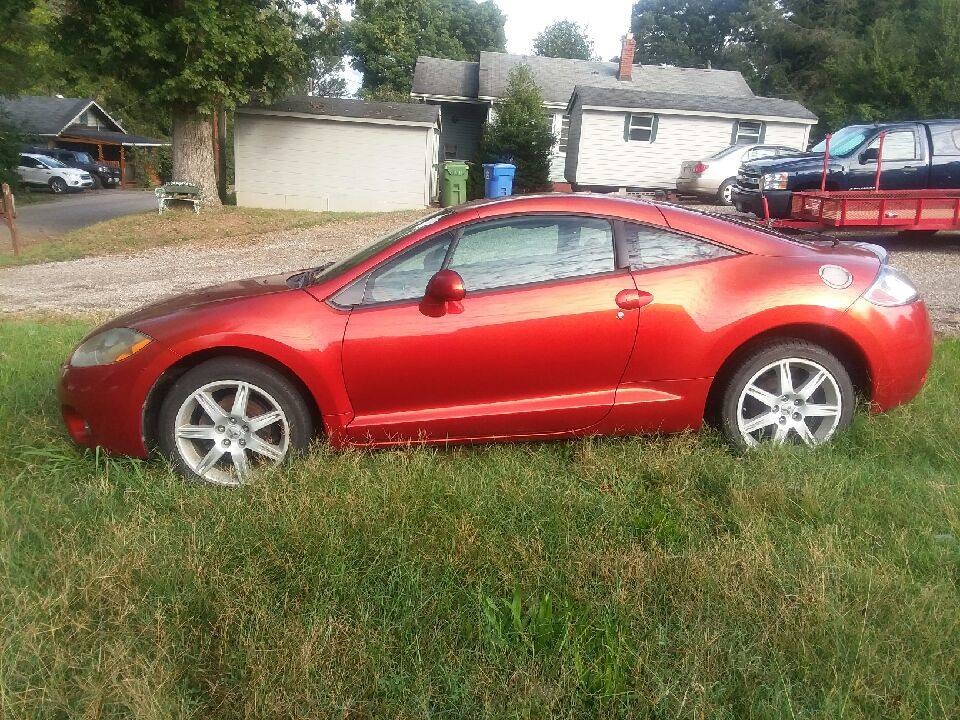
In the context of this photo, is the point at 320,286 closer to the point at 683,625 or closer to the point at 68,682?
the point at 68,682

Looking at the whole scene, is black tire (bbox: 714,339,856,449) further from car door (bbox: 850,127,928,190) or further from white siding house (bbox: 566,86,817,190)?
white siding house (bbox: 566,86,817,190)

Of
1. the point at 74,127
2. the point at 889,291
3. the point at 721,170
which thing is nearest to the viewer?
the point at 889,291

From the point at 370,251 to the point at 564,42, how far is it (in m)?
98.2

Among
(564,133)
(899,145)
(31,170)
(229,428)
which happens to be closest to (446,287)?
(229,428)

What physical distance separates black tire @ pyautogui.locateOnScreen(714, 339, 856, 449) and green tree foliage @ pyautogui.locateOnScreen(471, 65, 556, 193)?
22.1 meters

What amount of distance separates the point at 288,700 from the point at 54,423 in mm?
2954

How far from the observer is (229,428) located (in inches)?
153

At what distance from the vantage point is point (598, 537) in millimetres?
3100

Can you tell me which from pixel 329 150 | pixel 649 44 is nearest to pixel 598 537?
pixel 329 150

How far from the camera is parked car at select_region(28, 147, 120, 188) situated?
4262 centimetres

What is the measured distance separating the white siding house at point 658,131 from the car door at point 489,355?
22.9 m

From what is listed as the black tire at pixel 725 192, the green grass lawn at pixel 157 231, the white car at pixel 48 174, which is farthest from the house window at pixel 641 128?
the white car at pixel 48 174

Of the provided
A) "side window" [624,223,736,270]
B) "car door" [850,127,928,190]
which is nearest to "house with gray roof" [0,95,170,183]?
"car door" [850,127,928,190]

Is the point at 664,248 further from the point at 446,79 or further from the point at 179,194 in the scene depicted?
the point at 446,79
